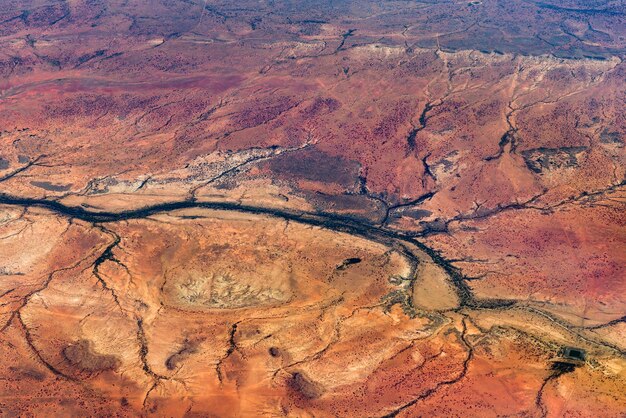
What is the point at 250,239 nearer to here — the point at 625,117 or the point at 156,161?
the point at 156,161

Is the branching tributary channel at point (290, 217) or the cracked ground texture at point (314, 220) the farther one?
the branching tributary channel at point (290, 217)

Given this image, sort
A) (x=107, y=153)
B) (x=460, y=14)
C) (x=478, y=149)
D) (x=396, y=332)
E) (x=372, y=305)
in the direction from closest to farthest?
(x=396, y=332)
(x=372, y=305)
(x=478, y=149)
(x=107, y=153)
(x=460, y=14)

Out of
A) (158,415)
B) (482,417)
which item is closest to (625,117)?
(482,417)

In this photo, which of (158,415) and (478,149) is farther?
(478,149)

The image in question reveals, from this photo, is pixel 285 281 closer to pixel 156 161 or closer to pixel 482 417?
pixel 482 417

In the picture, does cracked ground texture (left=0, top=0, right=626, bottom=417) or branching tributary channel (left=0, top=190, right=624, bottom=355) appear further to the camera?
branching tributary channel (left=0, top=190, right=624, bottom=355)

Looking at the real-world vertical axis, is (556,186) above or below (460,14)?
below

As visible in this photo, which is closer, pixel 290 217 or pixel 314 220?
pixel 314 220

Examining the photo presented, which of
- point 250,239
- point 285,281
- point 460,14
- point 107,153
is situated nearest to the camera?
point 285,281
